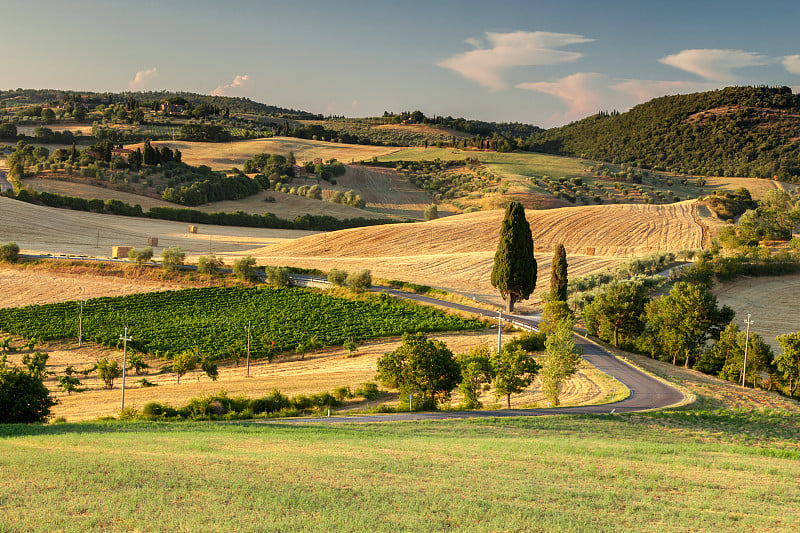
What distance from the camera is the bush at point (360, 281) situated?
6181cm

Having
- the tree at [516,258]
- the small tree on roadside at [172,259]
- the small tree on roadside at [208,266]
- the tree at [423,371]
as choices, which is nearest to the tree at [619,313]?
the tree at [516,258]

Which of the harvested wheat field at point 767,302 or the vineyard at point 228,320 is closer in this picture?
the vineyard at point 228,320

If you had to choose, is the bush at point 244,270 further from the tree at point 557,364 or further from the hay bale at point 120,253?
the tree at point 557,364

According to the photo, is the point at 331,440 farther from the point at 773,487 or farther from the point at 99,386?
the point at 99,386

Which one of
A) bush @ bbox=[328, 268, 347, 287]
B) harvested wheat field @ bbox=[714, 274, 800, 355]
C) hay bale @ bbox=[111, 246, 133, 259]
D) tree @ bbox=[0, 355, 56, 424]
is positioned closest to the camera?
tree @ bbox=[0, 355, 56, 424]

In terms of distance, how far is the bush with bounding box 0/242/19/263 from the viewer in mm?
72062

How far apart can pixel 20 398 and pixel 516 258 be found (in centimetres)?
3803

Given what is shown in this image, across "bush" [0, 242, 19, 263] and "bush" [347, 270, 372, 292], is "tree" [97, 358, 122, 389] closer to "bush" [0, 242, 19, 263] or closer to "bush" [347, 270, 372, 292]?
"bush" [347, 270, 372, 292]

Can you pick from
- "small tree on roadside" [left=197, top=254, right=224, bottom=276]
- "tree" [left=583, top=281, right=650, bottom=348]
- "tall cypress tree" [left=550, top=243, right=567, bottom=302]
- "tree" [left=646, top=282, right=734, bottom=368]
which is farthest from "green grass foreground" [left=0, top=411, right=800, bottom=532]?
"small tree on roadside" [left=197, top=254, right=224, bottom=276]

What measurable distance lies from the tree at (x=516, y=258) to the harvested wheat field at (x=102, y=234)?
141ft

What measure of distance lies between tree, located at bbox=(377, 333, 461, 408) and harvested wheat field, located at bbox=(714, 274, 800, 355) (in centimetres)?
2804

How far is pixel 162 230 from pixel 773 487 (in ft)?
313

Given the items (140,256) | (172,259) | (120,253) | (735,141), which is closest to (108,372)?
(172,259)

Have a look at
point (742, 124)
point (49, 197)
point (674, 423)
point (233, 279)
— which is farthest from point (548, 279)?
point (742, 124)
